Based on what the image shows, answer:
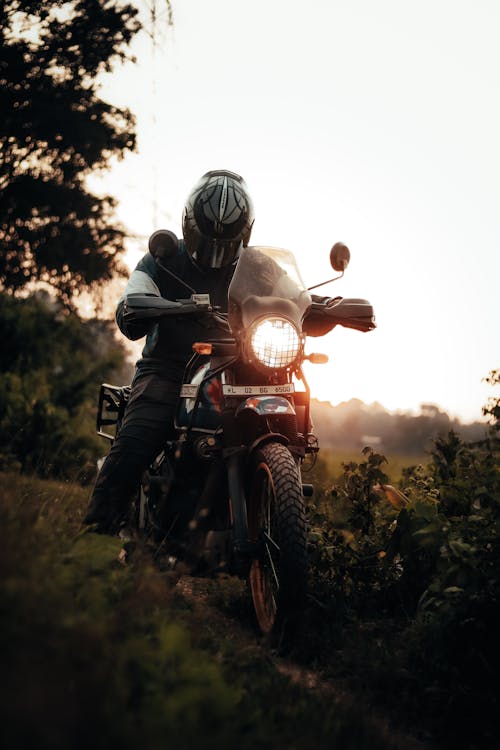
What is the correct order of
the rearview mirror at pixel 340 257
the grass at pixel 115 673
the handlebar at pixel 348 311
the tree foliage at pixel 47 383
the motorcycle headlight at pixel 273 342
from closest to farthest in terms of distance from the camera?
the grass at pixel 115 673 → the motorcycle headlight at pixel 273 342 → the rearview mirror at pixel 340 257 → the handlebar at pixel 348 311 → the tree foliage at pixel 47 383

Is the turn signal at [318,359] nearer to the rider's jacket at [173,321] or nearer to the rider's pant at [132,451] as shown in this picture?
the rider's jacket at [173,321]

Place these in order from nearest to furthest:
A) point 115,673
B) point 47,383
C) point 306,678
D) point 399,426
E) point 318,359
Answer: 1. point 115,673
2. point 306,678
3. point 318,359
4. point 399,426
5. point 47,383

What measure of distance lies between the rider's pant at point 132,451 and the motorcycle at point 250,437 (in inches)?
4.2

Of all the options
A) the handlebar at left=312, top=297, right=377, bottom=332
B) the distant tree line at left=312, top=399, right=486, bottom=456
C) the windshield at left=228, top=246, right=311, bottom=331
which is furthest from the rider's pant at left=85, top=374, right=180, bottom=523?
the distant tree line at left=312, top=399, right=486, bottom=456

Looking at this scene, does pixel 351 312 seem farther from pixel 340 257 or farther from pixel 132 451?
pixel 132 451

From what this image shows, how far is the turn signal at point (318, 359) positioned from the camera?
4.27 metres

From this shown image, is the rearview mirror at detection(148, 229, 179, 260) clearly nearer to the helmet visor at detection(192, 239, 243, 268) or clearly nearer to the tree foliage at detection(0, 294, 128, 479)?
the helmet visor at detection(192, 239, 243, 268)

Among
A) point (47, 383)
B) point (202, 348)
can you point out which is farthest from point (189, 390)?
point (47, 383)

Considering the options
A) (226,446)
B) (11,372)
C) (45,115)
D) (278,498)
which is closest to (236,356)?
(226,446)

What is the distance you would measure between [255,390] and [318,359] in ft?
1.38

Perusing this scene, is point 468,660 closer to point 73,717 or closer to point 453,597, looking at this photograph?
point 453,597

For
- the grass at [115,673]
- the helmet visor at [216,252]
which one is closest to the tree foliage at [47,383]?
the helmet visor at [216,252]

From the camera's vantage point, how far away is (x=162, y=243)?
4305mm

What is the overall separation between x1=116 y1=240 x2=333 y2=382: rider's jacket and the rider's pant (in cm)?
24
